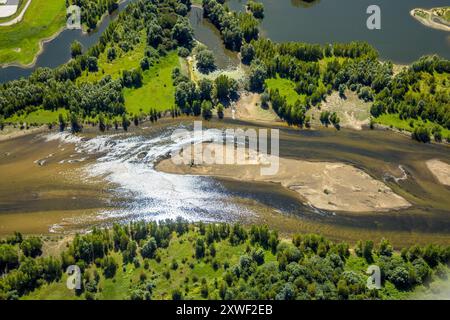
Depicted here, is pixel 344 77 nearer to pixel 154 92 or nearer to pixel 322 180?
pixel 322 180

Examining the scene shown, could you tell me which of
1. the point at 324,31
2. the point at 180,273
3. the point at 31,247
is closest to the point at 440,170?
the point at 324,31

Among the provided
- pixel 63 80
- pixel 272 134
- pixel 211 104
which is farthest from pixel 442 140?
pixel 63 80

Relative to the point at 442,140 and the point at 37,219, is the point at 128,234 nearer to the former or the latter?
the point at 37,219

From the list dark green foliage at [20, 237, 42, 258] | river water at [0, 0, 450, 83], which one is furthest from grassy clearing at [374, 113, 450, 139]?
dark green foliage at [20, 237, 42, 258]

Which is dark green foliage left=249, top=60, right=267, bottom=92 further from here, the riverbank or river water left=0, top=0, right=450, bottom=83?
the riverbank

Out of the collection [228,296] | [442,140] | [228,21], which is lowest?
[228,296]
